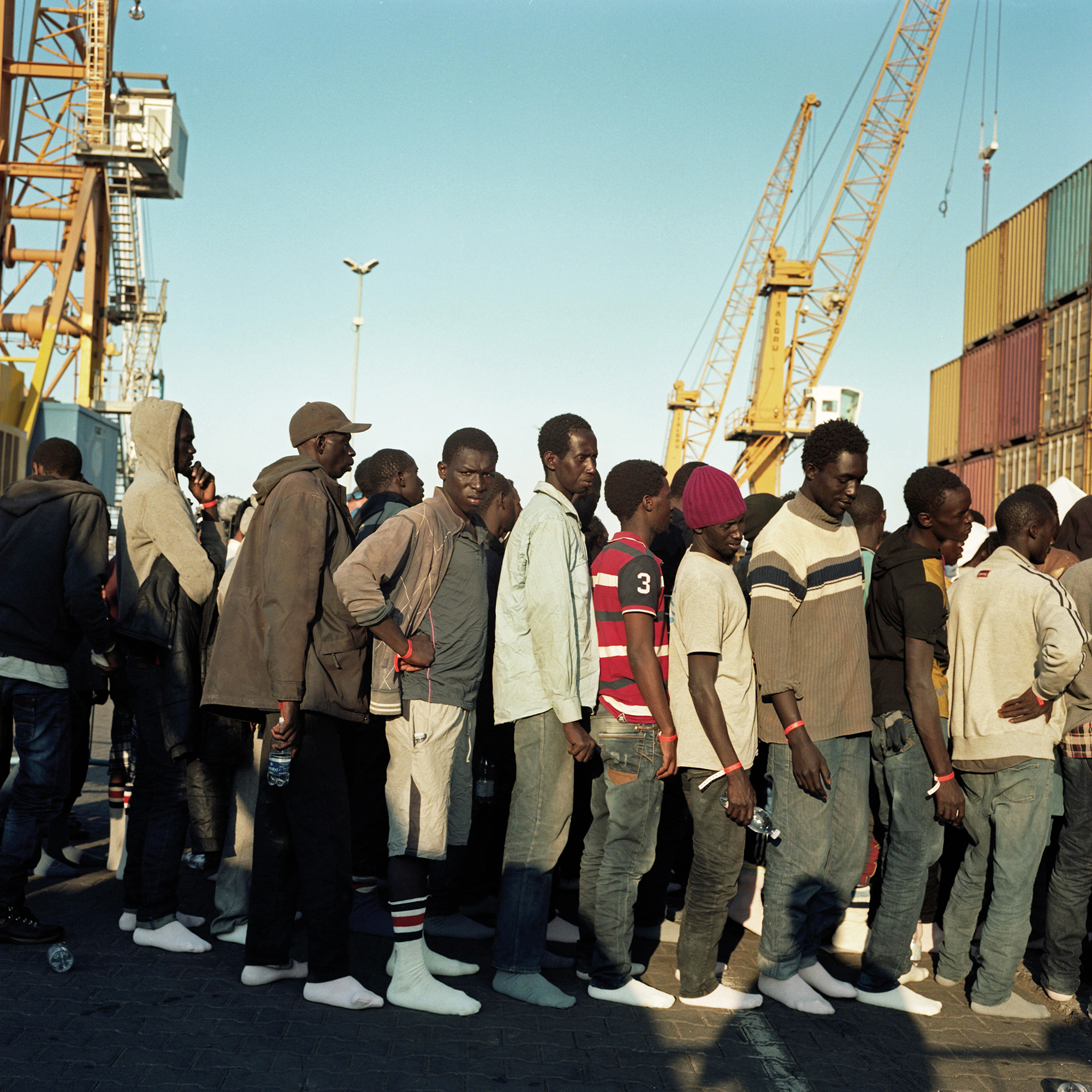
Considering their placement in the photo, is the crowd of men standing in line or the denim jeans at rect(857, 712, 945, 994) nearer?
the crowd of men standing in line

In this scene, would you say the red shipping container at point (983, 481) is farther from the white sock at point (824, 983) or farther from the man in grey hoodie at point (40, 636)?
the man in grey hoodie at point (40, 636)

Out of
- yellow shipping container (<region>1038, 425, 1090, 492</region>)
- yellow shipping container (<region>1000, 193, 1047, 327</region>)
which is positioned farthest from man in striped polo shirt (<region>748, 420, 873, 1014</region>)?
yellow shipping container (<region>1000, 193, 1047, 327</region>)

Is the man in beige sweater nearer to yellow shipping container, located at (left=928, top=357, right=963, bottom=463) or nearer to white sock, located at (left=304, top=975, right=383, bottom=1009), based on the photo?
white sock, located at (left=304, top=975, right=383, bottom=1009)

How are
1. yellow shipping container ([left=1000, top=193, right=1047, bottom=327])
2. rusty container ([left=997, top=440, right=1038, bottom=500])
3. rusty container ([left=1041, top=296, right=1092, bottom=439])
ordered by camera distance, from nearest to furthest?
rusty container ([left=1041, top=296, right=1092, bottom=439]) → rusty container ([left=997, top=440, right=1038, bottom=500]) → yellow shipping container ([left=1000, top=193, right=1047, bottom=327])

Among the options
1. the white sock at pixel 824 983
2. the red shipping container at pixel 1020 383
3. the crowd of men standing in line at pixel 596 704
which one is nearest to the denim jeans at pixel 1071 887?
the crowd of men standing in line at pixel 596 704

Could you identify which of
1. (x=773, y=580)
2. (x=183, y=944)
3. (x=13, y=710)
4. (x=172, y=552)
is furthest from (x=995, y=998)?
(x=13, y=710)

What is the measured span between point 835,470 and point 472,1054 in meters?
2.62

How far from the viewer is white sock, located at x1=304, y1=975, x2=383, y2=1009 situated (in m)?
4.15

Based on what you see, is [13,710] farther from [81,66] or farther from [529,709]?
[81,66]

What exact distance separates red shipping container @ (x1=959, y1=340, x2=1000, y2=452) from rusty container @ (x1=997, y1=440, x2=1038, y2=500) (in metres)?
0.98

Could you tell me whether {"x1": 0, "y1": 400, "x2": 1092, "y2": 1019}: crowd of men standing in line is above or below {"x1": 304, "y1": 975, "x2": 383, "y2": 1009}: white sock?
above

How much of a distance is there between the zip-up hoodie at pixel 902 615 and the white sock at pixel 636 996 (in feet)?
4.85

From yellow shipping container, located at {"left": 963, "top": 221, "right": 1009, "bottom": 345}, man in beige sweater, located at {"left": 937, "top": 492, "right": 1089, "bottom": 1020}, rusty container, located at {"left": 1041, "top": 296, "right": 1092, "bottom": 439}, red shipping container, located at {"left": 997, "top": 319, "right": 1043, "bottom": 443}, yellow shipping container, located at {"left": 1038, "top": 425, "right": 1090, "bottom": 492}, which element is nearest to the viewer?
man in beige sweater, located at {"left": 937, "top": 492, "right": 1089, "bottom": 1020}

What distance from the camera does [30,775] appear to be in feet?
15.7
